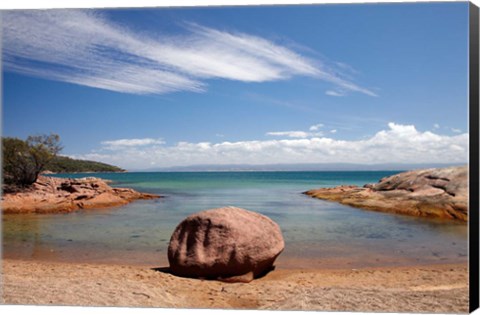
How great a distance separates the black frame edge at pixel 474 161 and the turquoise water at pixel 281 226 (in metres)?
0.69

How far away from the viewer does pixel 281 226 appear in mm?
7594

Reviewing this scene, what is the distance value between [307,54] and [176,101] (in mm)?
1681

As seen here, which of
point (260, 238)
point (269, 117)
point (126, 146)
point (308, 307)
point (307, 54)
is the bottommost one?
point (308, 307)

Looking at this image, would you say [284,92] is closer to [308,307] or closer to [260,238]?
[260,238]

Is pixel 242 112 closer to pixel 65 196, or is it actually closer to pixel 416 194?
pixel 416 194

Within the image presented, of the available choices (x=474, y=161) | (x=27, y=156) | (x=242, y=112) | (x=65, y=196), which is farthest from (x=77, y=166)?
(x=474, y=161)

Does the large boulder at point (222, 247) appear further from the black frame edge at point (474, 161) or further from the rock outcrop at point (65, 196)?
the rock outcrop at point (65, 196)

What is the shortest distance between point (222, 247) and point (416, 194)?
15.4 feet

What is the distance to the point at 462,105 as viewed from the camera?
4.12 metres

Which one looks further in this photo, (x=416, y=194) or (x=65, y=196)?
(x=65, y=196)

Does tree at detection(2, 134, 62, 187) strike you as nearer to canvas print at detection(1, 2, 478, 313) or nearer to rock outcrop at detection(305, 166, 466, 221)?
canvas print at detection(1, 2, 478, 313)

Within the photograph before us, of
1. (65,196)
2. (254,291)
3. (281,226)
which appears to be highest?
(65,196)

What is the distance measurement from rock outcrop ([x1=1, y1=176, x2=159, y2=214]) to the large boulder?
11.9 ft

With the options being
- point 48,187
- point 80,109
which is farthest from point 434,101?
point 48,187
